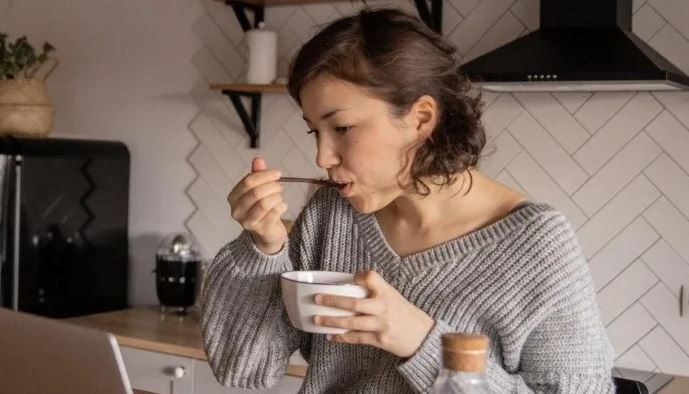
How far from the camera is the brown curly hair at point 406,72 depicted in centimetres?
120

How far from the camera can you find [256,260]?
4.26 ft

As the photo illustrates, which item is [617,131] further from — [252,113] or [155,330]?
[155,330]

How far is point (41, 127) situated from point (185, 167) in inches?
19.1

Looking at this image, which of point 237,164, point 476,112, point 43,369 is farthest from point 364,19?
point 237,164

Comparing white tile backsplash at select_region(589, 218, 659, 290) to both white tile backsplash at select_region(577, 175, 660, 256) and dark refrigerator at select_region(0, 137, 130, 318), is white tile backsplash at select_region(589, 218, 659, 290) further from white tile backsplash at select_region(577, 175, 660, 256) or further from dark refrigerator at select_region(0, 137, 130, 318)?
dark refrigerator at select_region(0, 137, 130, 318)

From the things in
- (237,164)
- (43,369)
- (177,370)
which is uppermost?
(237,164)

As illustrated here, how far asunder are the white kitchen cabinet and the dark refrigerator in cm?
46

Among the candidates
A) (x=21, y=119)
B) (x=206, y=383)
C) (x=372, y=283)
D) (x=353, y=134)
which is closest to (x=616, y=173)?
(x=206, y=383)

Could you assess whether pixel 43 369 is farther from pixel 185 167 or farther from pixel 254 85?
pixel 185 167

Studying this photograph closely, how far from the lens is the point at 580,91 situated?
2475 mm

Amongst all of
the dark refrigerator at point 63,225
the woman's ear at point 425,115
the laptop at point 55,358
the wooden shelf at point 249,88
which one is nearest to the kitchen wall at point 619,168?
the wooden shelf at point 249,88

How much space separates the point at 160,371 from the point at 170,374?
0.04 meters

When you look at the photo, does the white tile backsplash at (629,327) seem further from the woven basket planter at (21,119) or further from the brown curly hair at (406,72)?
the woven basket planter at (21,119)

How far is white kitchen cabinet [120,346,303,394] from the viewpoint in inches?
100
